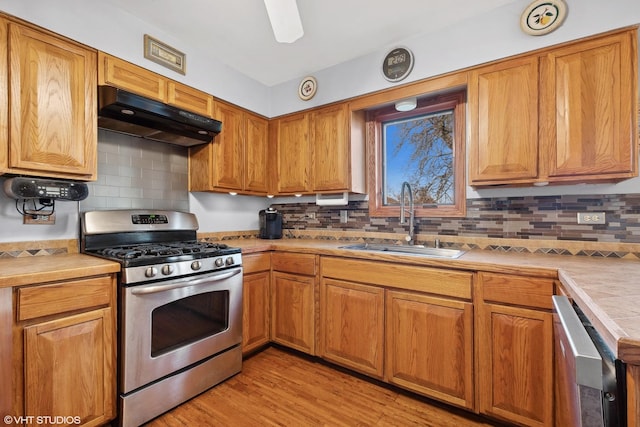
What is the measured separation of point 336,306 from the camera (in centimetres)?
217

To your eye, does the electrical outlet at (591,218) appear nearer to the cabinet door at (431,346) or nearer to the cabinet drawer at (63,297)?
the cabinet door at (431,346)

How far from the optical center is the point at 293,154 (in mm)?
2887

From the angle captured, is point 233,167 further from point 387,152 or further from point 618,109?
Answer: point 618,109

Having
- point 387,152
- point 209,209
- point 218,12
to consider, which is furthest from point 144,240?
point 387,152

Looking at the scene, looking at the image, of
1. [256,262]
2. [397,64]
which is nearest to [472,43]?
[397,64]

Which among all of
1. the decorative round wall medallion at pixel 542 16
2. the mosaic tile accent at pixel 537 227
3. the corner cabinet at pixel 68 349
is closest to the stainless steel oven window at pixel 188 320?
the corner cabinet at pixel 68 349

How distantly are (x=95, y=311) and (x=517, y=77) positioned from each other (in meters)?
2.78

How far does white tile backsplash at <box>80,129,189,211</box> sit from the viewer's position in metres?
2.07

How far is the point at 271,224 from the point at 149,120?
4.58 ft

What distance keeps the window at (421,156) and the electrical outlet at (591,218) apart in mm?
675

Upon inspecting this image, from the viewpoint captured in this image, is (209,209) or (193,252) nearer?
(193,252)

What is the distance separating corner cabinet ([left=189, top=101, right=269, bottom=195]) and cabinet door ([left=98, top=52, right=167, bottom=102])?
493 millimetres

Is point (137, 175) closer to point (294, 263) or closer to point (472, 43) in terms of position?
point (294, 263)

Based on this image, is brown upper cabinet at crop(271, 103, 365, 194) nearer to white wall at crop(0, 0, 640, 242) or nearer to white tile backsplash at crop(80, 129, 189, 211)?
white wall at crop(0, 0, 640, 242)
